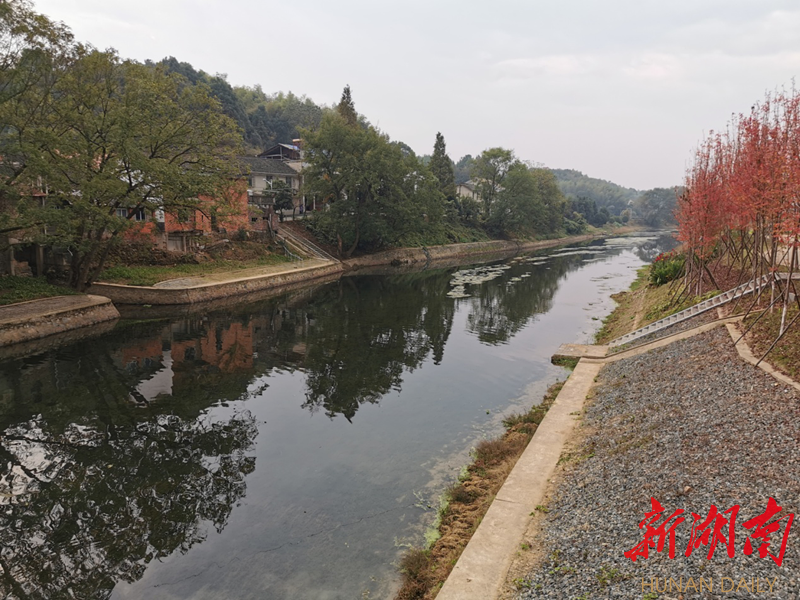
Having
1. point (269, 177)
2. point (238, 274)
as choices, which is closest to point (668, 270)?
point (238, 274)

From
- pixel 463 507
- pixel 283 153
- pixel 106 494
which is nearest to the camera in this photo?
pixel 463 507

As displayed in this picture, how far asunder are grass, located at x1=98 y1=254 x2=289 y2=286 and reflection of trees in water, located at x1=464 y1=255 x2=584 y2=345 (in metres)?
19.2

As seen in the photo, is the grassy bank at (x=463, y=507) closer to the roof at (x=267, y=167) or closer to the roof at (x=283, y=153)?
the roof at (x=267, y=167)

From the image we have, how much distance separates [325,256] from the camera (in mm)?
51031

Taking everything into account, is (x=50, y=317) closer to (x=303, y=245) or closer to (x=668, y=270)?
(x=303, y=245)

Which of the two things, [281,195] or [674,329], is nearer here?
[674,329]

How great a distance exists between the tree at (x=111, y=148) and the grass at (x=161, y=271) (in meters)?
1.40

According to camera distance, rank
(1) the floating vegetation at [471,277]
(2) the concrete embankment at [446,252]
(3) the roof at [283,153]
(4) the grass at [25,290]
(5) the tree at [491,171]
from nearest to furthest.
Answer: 1. (4) the grass at [25,290]
2. (1) the floating vegetation at [471,277]
3. (2) the concrete embankment at [446,252]
4. (3) the roof at [283,153]
5. (5) the tree at [491,171]

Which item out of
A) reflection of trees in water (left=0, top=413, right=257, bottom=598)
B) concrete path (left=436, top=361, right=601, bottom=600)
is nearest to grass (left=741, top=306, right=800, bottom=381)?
concrete path (left=436, top=361, right=601, bottom=600)

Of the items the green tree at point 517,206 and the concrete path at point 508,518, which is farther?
the green tree at point 517,206

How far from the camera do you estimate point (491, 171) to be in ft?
281

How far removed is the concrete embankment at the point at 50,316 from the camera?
21969 millimetres

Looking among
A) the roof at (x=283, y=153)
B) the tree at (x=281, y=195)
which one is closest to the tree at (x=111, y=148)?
the tree at (x=281, y=195)

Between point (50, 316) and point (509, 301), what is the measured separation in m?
27.8
